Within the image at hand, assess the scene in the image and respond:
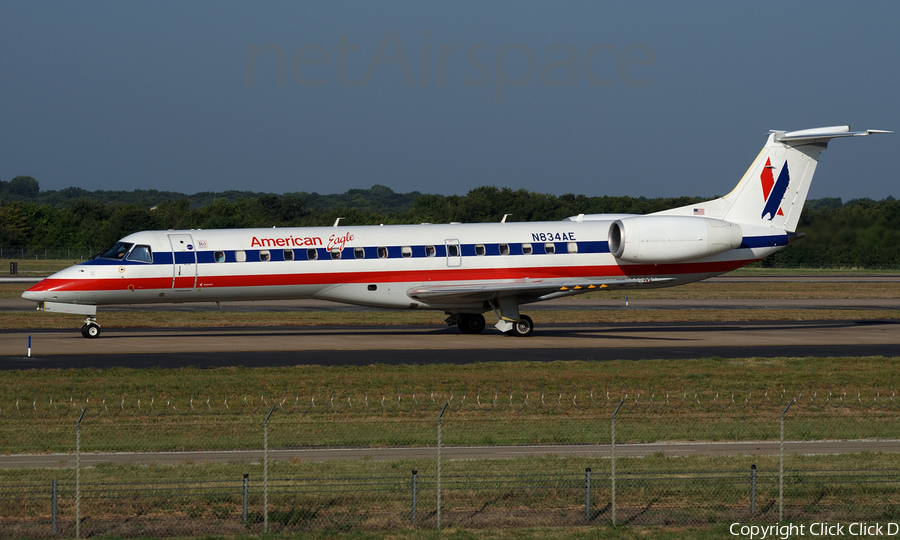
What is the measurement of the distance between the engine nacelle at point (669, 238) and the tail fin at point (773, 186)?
4.76ft

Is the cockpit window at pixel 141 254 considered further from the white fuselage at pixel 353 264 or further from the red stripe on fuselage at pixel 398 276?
the red stripe on fuselage at pixel 398 276

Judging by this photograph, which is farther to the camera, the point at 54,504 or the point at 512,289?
the point at 512,289

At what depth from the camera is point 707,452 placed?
15.0 m

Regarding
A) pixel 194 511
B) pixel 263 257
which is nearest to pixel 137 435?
pixel 194 511

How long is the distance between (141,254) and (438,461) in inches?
889

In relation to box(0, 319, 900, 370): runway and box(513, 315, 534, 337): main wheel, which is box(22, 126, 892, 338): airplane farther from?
box(0, 319, 900, 370): runway

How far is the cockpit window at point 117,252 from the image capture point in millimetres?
31047

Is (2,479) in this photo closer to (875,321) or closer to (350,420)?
(350,420)

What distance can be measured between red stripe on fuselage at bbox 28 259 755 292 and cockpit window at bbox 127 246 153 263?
0.69m

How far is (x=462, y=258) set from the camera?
32.9m

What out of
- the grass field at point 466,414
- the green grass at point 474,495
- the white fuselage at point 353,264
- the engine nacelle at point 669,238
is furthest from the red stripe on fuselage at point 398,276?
the green grass at point 474,495

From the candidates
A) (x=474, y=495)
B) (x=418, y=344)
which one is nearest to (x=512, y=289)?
(x=418, y=344)

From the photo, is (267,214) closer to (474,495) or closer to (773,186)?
(773,186)

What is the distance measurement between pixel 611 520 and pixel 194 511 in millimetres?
5213
